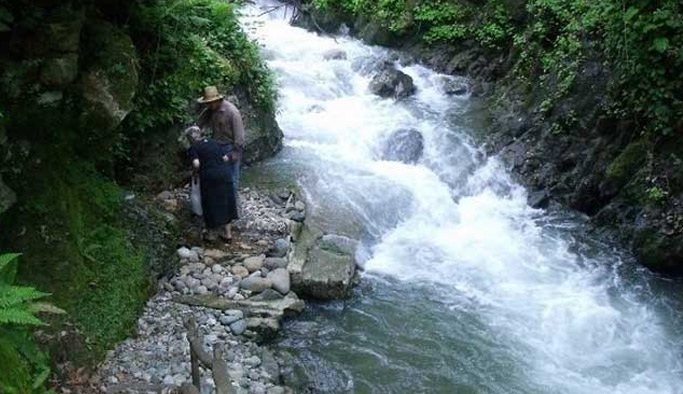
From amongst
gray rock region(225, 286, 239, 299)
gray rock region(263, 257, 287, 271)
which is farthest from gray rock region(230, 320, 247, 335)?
gray rock region(263, 257, 287, 271)

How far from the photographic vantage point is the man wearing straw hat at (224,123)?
8.29 metres

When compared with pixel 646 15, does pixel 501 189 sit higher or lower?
lower

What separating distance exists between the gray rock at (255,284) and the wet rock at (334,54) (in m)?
10.3

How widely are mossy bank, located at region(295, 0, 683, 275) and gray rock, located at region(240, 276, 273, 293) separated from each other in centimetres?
316

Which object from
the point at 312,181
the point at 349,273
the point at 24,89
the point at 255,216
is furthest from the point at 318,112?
the point at 24,89

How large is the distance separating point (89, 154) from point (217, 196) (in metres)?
1.66

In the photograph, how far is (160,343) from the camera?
669 centimetres

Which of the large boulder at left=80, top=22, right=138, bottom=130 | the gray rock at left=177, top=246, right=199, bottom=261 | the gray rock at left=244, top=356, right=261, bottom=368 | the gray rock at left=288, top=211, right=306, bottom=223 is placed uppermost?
the large boulder at left=80, top=22, right=138, bottom=130

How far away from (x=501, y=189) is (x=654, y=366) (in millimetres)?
4793

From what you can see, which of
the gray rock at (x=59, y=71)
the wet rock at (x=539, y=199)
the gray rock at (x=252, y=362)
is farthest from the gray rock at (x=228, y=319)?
the wet rock at (x=539, y=199)

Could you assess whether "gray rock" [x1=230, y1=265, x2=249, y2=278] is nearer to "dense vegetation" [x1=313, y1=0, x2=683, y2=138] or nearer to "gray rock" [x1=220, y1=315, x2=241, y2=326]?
"gray rock" [x1=220, y1=315, x2=241, y2=326]

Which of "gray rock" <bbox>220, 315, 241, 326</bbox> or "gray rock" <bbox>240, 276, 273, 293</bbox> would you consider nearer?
"gray rock" <bbox>220, 315, 241, 326</bbox>

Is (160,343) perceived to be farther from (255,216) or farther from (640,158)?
(640,158)

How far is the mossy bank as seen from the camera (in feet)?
31.9
